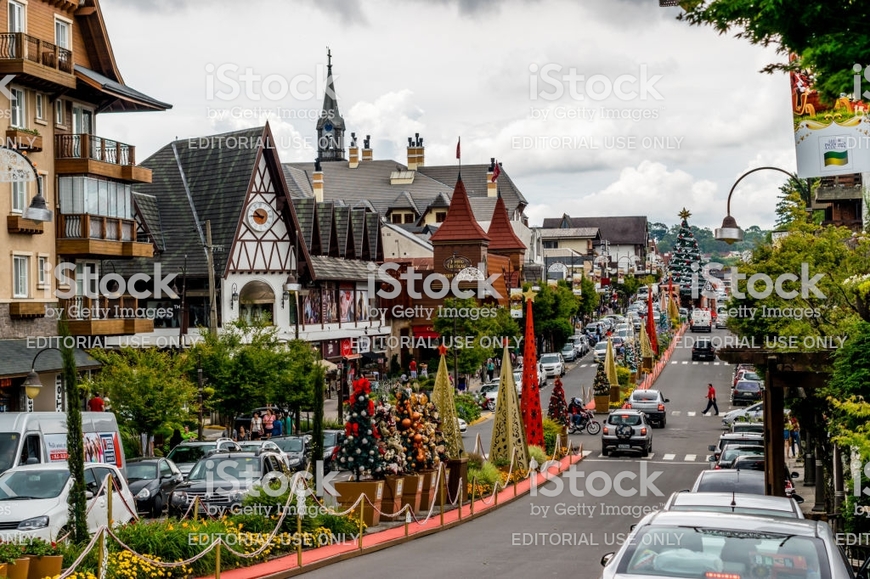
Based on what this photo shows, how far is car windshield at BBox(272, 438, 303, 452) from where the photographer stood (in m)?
32.8

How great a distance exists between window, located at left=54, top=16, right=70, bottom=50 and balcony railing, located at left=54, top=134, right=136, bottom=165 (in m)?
3.17

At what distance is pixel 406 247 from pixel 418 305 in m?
14.3

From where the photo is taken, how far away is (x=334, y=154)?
155 meters

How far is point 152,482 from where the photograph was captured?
80.9ft

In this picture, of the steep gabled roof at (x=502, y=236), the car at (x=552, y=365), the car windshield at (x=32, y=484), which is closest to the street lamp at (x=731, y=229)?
the car windshield at (x=32, y=484)

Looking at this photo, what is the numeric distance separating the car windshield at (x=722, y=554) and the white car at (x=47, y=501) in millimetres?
10120

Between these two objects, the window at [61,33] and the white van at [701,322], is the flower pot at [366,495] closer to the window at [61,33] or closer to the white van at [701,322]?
the window at [61,33]

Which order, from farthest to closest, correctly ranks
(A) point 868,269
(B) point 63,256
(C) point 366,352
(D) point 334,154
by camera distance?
(D) point 334,154, (C) point 366,352, (B) point 63,256, (A) point 868,269

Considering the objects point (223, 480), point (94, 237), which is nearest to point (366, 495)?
point (223, 480)

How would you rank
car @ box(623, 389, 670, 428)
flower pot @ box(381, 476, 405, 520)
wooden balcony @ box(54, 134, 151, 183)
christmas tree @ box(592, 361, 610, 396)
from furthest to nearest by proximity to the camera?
1. christmas tree @ box(592, 361, 610, 396)
2. car @ box(623, 389, 670, 428)
3. wooden balcony @ box(54, 134, 151, 183)
4. flower pot @ box(381, 476, 405, 520)

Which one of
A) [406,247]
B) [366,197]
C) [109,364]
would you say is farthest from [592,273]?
[109,364]

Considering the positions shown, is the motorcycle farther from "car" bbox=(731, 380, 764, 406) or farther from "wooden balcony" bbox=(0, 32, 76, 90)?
"wooden balcony" bbox=(0, 32, 76, 90)

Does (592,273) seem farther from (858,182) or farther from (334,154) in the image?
(858,182)

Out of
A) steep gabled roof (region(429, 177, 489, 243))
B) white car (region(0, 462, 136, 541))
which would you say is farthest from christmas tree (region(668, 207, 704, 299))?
white car (region(0, 462, 136, 541))
